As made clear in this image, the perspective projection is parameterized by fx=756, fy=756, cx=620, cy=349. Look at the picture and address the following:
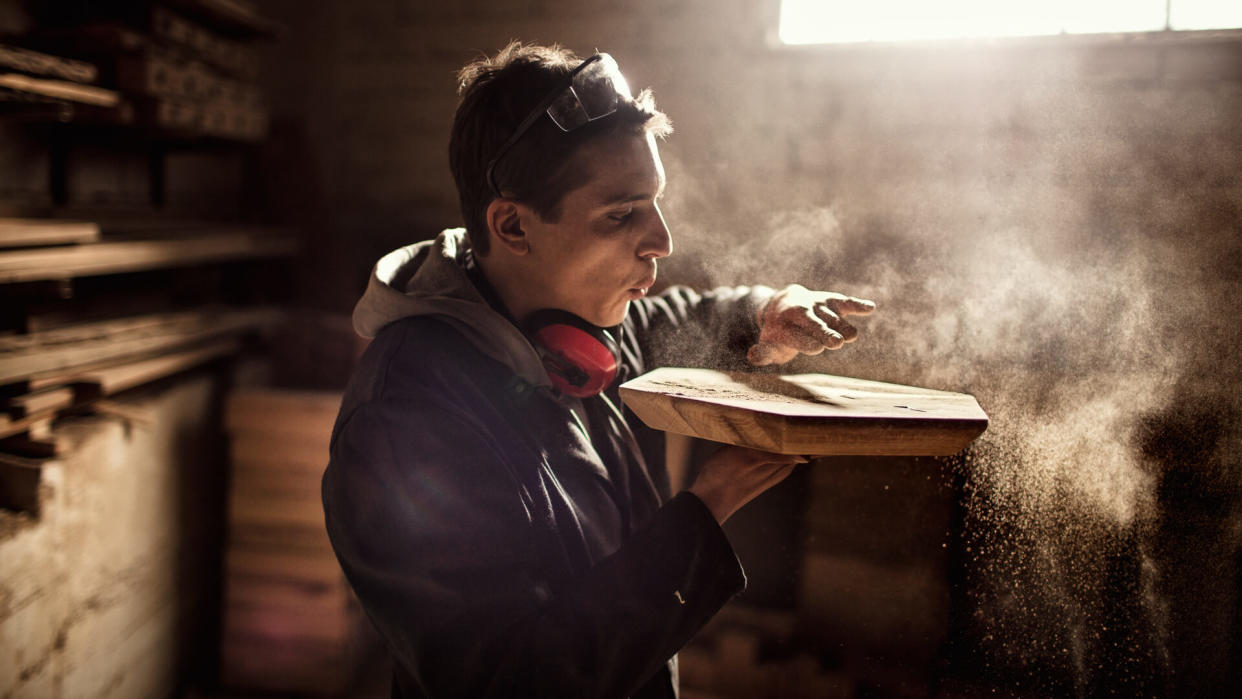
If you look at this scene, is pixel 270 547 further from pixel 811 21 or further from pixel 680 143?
pixel 811 21

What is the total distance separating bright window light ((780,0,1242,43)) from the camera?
2982mm

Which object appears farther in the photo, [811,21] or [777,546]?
[811,21]

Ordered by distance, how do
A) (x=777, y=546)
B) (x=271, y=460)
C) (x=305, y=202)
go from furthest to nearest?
1. (x=305, y=202)
2. (x=271, y=460)
3. (x=777, y=546)

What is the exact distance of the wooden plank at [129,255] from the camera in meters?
2.45

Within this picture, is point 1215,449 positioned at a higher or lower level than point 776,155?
lower

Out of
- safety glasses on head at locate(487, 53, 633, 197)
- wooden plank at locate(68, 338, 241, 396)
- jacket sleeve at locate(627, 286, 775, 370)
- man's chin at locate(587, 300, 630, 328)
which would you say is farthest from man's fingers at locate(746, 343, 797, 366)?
wooden plank at locate(68, 338, 241, 396)

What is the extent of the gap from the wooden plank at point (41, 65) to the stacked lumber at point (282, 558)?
1.43 m

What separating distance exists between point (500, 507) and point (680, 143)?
2.76 m

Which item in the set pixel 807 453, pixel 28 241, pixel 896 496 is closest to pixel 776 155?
pixel 896 496


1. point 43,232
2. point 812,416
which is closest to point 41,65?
point 43,232

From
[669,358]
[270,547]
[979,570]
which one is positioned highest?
[669,358]

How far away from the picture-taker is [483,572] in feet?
3.64

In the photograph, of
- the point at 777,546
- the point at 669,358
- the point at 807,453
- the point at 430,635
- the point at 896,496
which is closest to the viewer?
the point at 430,635

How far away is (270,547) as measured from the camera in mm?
3479
